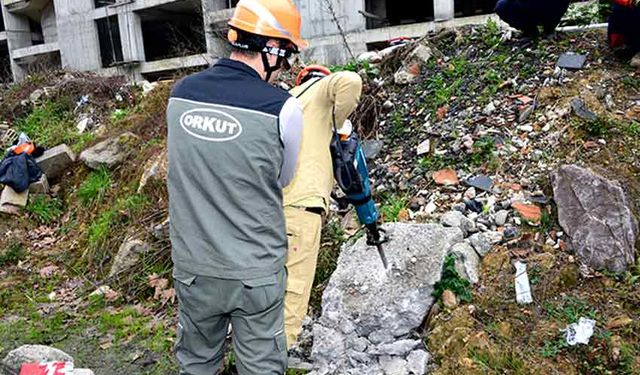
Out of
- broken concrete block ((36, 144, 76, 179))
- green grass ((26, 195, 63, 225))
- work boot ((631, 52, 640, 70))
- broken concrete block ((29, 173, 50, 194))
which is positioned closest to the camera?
work boot ((631, 52, 640, 70))

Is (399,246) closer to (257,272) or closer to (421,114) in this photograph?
(257,272)

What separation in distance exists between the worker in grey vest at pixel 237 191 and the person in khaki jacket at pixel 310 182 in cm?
43

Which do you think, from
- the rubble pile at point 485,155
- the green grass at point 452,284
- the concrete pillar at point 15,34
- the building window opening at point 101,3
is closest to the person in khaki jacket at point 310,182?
the rubble pile at point 485,155

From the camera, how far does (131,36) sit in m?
14.1

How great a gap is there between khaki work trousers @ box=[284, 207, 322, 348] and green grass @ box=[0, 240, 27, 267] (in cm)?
351

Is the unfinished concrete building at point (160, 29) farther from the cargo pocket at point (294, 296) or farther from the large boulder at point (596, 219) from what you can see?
the cargo pocket at point (294, 296)

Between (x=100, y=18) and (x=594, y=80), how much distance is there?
14252mm

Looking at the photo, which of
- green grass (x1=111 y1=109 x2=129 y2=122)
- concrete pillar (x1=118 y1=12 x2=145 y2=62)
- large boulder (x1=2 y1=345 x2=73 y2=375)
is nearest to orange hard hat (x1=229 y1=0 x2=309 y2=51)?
large boulder (x1=2 y1=345 x2=73 y2=375)

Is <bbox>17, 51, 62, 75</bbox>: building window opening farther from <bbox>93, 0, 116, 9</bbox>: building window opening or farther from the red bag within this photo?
the red bag

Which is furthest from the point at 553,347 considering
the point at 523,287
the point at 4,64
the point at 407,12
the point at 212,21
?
the point at 4,64

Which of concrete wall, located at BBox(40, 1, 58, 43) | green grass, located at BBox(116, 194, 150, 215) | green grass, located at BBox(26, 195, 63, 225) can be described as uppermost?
concrete wall, located at BBox(40, 1, 58, 43)

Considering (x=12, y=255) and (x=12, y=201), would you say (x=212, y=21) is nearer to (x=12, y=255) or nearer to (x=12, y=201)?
(x=12, y=201)

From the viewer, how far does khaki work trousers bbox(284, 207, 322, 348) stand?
2.25m

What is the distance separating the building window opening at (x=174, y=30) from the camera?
13688 millimetres
